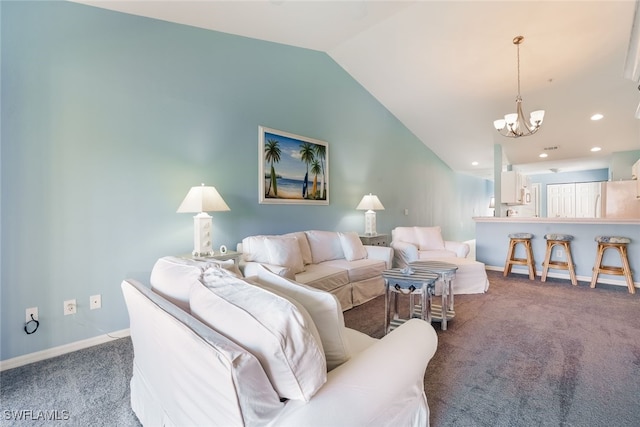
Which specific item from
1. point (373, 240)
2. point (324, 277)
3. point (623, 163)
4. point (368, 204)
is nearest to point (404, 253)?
point (373, 240)

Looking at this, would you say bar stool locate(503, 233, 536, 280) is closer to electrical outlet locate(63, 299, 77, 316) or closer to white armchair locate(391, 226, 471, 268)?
white armchair locate(391, 226, 471, 268)

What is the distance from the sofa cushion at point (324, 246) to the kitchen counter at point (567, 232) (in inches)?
121

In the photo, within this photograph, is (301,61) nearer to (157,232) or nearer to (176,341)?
(157,232)

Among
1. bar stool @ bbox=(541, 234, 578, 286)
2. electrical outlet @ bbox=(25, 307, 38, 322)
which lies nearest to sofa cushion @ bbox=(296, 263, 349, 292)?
electrical outlet @ bbox=(25, 307, 38, 322)

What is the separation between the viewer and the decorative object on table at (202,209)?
2559 millimetres

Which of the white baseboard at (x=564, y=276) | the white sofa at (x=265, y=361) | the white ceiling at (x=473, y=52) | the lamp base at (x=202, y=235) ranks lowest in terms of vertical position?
the white baseboard at (x=564, y=276)

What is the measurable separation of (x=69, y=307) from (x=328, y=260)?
2.49 meters

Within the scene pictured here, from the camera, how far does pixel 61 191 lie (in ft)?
7.16

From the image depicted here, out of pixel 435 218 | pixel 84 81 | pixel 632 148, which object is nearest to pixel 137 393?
pixel 84 81

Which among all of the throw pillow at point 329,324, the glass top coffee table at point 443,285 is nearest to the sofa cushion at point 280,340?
the throw pillow at point 329,324

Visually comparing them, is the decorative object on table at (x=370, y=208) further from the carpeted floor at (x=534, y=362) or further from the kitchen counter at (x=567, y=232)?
the kitchen counter at (x=567, y=232)

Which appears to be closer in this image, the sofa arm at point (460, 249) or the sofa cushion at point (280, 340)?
the sofa cushion at point (280, 340)

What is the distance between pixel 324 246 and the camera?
3602 millimetres

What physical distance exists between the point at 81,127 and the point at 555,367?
3.90 m
